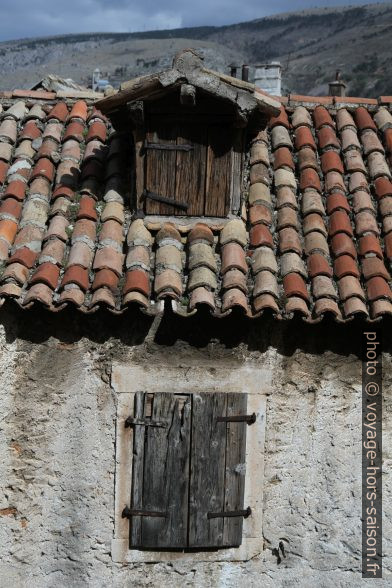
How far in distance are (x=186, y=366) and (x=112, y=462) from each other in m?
0.97

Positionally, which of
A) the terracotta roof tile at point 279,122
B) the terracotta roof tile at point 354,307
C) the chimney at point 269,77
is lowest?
the terracotta roof tile at point 354,307

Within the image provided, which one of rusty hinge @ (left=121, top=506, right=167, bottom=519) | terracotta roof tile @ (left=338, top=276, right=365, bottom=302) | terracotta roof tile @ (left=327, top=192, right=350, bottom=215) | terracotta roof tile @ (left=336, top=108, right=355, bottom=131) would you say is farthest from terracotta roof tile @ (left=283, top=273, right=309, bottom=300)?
terracotta roof tile @ (left=336, top=108, right=355, bottom=131)

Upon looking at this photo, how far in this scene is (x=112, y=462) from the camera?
5766mm

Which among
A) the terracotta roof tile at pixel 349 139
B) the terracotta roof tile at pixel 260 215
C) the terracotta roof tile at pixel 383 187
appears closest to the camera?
the terracotta roof tile at pixel 260 215

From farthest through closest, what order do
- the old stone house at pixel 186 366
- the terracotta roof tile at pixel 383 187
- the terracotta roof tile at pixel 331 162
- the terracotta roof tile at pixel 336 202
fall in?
1. the terracotta roof tile at pixel 331 162
2. the terracotta roof tile at pixel 383 187
3. the terracotta roof tile at pixel 336 202
4. the old stone house at pixel 186 366

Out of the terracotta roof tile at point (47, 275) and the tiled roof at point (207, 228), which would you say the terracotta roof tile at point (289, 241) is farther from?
the terracotta roof tile at point (47, 275)

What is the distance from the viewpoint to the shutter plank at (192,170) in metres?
6.15

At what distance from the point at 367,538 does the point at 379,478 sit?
1.75 feet

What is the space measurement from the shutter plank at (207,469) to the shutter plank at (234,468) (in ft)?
0.13

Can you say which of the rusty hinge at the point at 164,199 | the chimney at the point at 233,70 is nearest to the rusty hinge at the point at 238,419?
the rusty hinge at the point at 164,199

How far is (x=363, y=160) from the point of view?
6871 millimetres

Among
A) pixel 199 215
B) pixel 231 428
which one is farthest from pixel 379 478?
pixel 199 215

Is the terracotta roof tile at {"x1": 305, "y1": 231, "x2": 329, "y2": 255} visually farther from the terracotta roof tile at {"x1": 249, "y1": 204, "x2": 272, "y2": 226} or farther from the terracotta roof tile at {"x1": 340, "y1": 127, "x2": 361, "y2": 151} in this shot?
the terracotta roof tile at {"x1": 340, "y1": 127, "x2": 361, "y2": 151}

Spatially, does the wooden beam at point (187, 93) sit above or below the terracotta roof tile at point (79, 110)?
below
